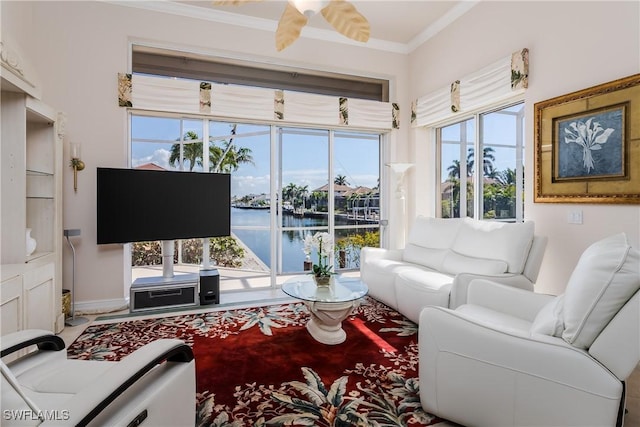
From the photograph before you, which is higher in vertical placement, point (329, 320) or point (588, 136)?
point (588, 136)

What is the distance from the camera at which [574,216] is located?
2.78 metres

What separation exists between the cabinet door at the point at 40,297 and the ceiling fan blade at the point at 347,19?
2760 millimetres

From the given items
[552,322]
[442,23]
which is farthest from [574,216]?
[442,23]

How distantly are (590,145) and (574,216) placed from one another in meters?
0.57

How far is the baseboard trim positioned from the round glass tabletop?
2036mm

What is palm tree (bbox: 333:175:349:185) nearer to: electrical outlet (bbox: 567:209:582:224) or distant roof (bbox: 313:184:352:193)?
distant roof (bbox: 313:184:352:193)

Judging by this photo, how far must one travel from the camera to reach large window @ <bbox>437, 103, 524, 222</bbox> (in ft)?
11.7

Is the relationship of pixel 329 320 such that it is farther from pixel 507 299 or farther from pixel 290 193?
pixel 290 193

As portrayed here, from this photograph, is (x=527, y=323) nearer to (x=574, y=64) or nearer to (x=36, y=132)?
(x=574, y=64)

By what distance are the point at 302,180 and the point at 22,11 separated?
10.7 ft

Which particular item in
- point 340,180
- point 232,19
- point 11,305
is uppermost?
point 232,19

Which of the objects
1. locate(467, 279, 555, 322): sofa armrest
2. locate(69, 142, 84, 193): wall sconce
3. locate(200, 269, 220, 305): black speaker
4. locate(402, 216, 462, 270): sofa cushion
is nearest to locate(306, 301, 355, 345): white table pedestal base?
locate(467, 279, 555, 322): sofa armrest

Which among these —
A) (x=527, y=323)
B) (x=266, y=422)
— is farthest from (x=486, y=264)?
(x=266, y=422)

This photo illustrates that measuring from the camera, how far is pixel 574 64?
9.12 ft
